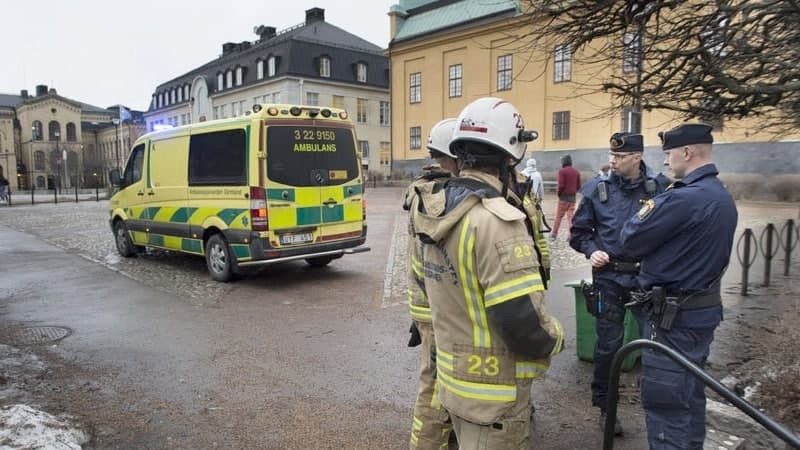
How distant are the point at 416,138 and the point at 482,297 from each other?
1663 inches

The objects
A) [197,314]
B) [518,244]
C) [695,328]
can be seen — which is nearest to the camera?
[518,244]

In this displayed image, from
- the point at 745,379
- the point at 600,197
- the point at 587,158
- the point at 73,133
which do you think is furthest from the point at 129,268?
the point at 73,133

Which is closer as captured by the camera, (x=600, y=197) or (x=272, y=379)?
(x=600, y=197)

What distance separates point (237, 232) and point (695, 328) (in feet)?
22.0

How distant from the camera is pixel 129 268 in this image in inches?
403

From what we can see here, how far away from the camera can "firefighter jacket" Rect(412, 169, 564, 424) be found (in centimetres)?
200

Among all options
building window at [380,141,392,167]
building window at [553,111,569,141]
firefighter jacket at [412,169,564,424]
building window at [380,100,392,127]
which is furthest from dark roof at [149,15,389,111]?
firefighter jacket at [412,169,564,424]

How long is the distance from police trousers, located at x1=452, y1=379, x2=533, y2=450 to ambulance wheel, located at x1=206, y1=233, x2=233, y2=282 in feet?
22.7

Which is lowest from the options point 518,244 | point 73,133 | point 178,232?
point 178,232

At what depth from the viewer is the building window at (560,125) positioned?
34188mm

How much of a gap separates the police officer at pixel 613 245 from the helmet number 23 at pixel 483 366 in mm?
1899

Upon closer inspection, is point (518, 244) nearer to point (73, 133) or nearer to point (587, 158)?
point (587, 158)

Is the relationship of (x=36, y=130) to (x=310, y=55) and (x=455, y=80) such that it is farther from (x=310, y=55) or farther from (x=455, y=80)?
(x=455, y=80)

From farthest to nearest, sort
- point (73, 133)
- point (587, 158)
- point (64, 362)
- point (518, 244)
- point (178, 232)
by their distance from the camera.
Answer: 1. point (73, 133)
2. point (587, 158)
3. point (178, 232)
4. point (64, 362)
5. point (518, 244)
